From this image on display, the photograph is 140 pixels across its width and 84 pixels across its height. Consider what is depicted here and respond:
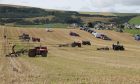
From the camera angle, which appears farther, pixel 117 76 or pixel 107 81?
pixel 117 76

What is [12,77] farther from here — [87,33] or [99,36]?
[87,33]

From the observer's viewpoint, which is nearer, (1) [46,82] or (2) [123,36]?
(1) [46,82]

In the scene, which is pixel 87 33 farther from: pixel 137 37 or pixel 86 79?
pixel 86 79

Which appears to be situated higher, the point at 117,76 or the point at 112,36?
the point at 117,76

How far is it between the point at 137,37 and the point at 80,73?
80.2m

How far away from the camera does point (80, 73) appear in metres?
34.6

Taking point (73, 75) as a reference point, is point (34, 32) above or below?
below

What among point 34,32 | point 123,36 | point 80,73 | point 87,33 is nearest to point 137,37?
point 123,36

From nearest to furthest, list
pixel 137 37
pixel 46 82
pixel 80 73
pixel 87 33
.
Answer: pixel 46 82
pixel 80 73
pixel 137 37
pixel 87 33

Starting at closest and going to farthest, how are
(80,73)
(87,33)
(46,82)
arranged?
(46,82) → (80,73) → (87,33)

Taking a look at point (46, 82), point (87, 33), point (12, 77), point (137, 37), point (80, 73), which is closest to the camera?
point (46, 82)

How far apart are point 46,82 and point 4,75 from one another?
5278 millimetres

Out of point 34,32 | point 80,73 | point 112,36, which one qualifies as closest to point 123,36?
point 112,36

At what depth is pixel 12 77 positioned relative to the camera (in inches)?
1240
